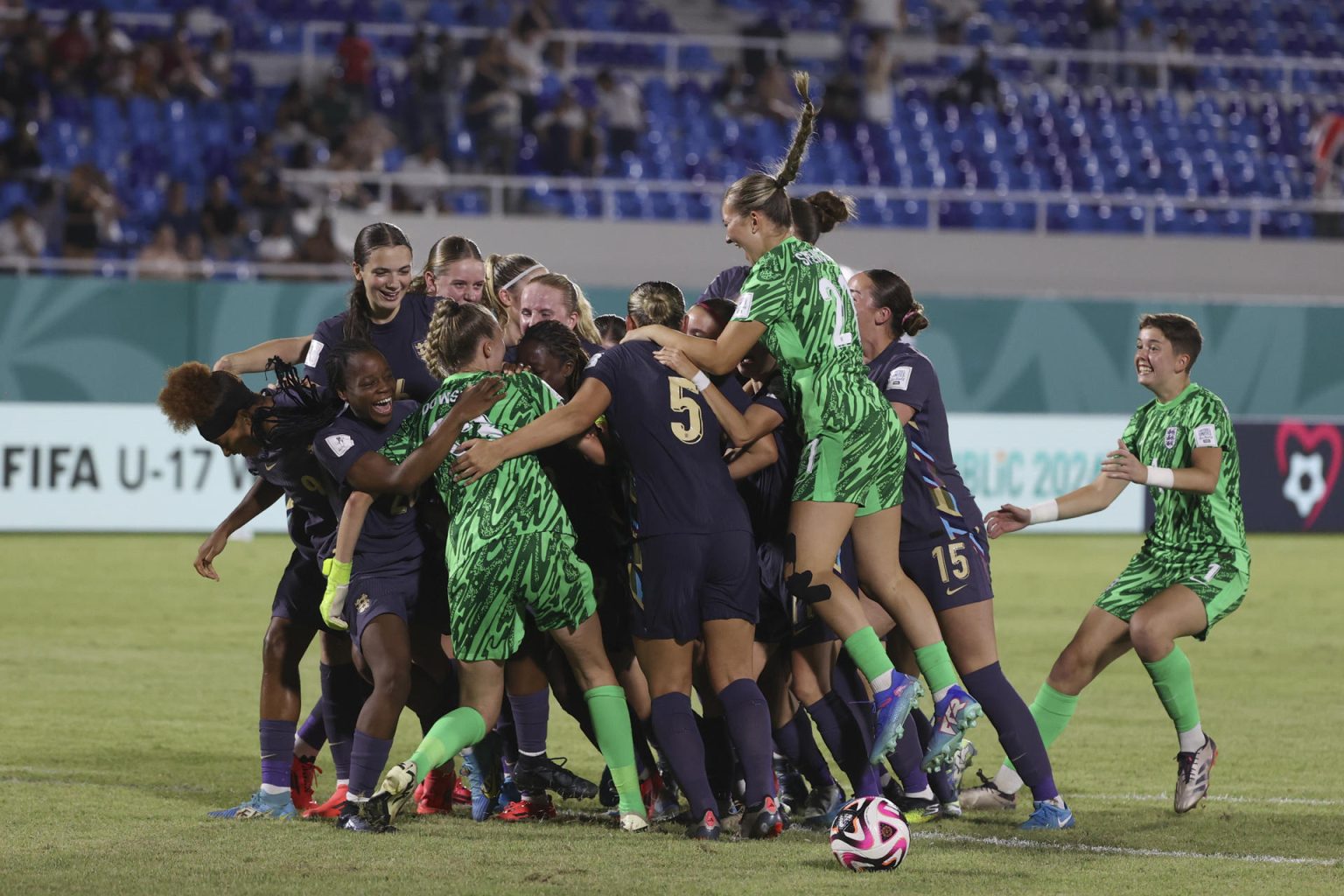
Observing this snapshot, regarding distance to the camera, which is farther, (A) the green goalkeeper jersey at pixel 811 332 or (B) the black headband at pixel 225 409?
(B) the black headband at pixel 225 409

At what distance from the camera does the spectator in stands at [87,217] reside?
19703 mm

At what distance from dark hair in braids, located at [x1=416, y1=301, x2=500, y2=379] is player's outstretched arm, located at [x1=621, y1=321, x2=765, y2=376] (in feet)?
2.17

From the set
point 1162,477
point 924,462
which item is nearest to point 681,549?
point 924,462

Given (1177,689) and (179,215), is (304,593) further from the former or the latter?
(179,215)

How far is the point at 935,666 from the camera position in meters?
6.82

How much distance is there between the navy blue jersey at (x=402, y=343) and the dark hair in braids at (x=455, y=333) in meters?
0.85

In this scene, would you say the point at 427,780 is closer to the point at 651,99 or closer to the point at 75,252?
the point at 75,252

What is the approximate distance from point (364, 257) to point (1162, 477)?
3.31 meters

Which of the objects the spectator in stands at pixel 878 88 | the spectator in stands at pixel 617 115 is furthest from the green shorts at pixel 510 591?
the spectator in stands at pixel 878 88

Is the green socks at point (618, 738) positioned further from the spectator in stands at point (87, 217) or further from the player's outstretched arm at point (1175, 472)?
the spectator in stands at point (87, 217)

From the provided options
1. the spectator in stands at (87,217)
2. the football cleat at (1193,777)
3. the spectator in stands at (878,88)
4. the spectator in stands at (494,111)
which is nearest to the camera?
the football cleat at (1193,777)

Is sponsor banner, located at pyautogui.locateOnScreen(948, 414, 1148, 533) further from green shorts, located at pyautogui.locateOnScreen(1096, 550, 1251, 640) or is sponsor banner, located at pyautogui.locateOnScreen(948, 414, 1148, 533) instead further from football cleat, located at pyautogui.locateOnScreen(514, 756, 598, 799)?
football cleat, located at pyautogui.locateOnScreen(514, 756, 598, 799)

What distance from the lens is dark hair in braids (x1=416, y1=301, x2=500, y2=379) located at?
667 cm

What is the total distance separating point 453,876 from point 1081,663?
2.89 m
